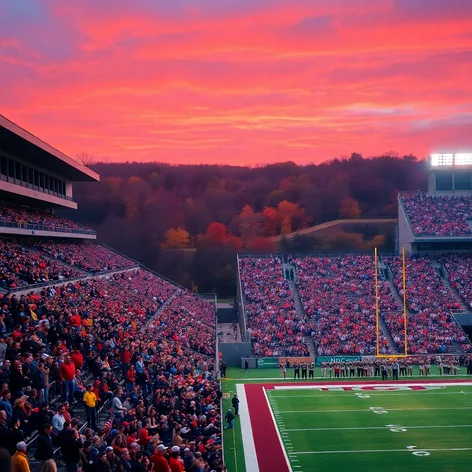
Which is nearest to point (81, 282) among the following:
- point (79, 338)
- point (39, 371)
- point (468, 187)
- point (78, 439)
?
point (79, 338)

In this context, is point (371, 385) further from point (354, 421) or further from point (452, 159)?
point (452, 159)

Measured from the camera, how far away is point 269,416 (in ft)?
79.9

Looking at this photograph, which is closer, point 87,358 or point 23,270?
point 87,358

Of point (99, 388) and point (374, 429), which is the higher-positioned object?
point (99, 388)

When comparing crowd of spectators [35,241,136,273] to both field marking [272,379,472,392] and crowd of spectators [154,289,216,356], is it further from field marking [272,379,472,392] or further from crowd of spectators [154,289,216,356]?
field marking [272,379,472,392]

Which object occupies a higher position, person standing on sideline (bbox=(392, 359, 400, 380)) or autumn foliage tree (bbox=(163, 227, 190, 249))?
autumn foliage tree (bbox=(163, 227, 190, 249))

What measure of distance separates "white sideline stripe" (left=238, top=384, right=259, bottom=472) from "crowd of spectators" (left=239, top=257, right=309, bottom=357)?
9247 millimetres

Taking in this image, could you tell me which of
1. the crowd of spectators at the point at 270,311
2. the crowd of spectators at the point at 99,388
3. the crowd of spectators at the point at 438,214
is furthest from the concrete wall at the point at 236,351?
the crowd of spectators at the point at 438,214

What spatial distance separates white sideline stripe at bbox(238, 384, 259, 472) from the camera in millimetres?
18442

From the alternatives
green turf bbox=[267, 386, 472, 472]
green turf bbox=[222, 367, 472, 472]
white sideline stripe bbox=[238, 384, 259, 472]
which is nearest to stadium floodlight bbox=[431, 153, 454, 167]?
green turf bbox=[222, 367, 472, 472]

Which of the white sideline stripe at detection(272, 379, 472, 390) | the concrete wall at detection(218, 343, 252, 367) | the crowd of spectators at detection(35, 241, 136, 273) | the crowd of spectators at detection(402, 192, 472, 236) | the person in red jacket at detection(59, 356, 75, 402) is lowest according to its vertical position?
the white sideline stripe at detection(272, 379, 472, 390)

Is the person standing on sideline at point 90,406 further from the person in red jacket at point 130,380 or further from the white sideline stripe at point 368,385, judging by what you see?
the white sideline stripe at point 368,385

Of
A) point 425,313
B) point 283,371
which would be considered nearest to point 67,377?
point 283,371

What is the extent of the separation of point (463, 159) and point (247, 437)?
120 ft
